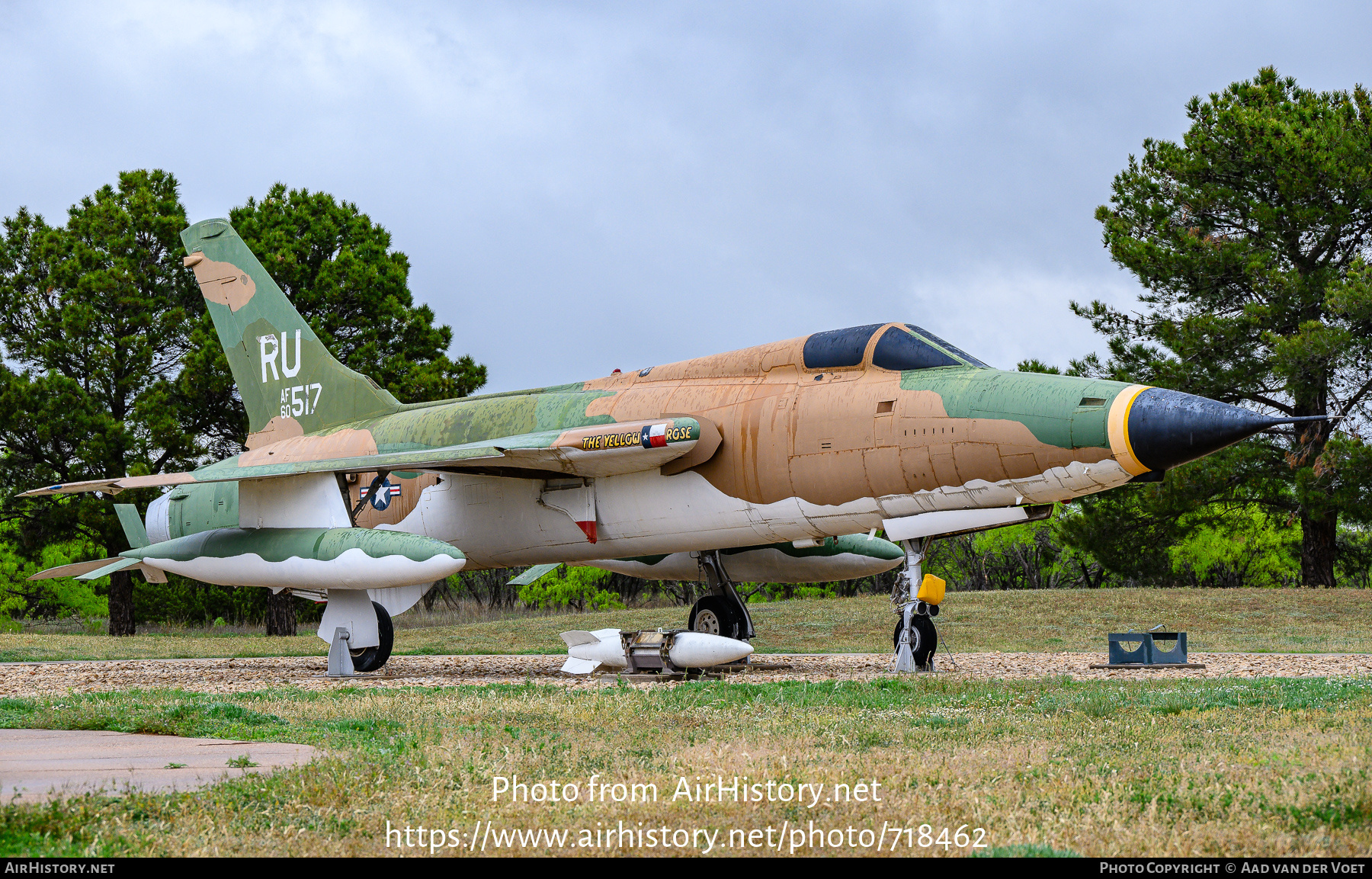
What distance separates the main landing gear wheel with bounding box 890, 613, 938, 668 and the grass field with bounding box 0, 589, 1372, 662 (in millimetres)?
6444

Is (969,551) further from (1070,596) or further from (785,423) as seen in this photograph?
(785,423)

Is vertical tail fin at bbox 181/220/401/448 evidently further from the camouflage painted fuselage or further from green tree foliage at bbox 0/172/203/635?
green tree foliage at bbox 0/172/203/635

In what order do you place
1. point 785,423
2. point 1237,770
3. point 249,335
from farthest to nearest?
point 249,335 < point 785,423 < point 1237,770

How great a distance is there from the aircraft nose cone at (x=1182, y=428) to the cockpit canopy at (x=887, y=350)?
1969 mm

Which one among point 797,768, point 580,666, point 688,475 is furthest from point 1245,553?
point 797,768

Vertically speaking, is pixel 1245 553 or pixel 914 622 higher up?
pixel 914 622

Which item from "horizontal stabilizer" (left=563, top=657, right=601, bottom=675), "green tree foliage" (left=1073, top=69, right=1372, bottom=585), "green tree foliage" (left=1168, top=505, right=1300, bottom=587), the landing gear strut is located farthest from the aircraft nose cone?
"green tree foliage" (left=1168, top=505, right=1300, bottom=587)

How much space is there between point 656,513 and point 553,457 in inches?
52.8

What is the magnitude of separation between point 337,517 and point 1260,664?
434 inches

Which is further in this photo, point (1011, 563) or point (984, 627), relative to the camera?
point (1011, 563)

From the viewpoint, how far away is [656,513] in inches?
543

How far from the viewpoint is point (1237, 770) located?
571 centimetres

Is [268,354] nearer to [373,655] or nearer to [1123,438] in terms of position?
[373,655]
